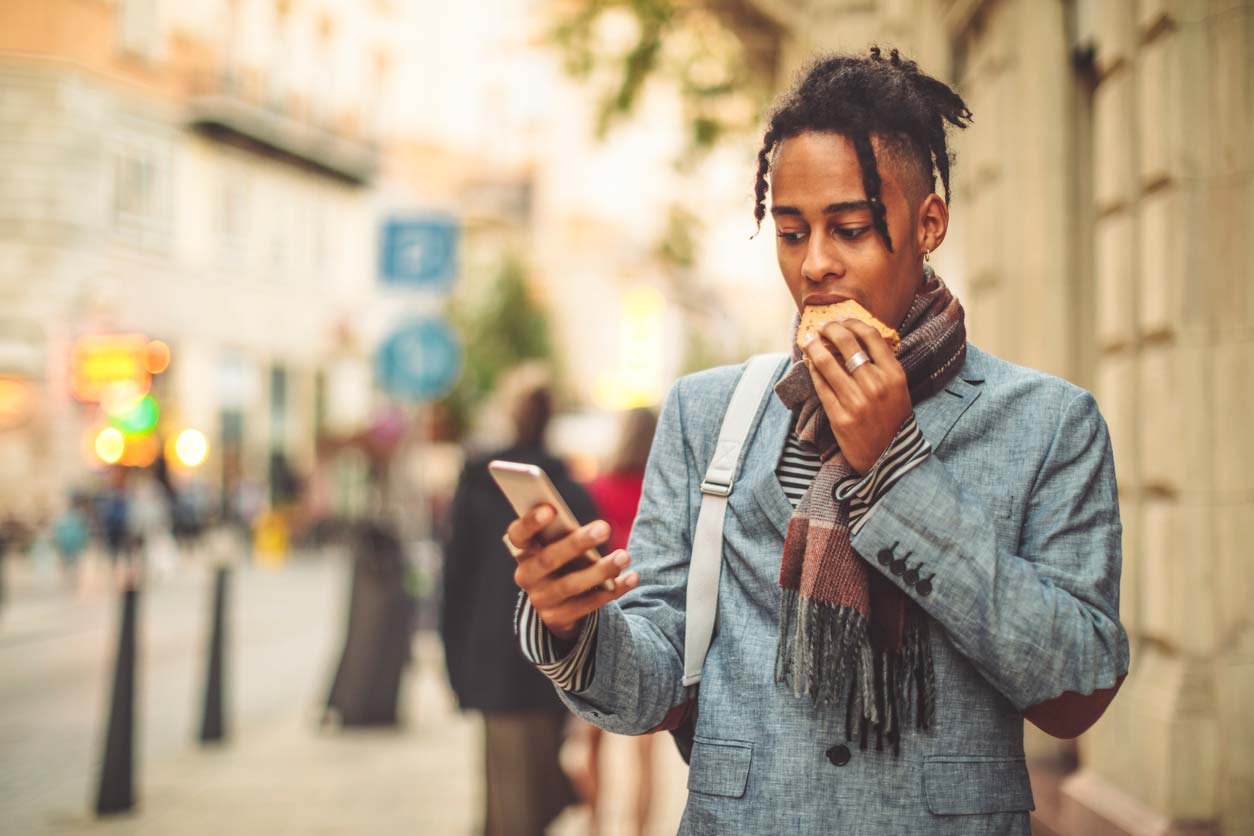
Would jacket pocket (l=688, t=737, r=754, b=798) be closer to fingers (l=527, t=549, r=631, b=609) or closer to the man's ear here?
fingers (l=527, t=549, r=631, b=609)

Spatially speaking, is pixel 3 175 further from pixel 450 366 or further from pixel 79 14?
pixel 450 366

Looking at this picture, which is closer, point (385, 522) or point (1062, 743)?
point (1062, 743)

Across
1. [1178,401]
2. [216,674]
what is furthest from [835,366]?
[216,674]

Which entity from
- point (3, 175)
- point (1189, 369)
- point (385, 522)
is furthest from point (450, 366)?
point (3, 175)

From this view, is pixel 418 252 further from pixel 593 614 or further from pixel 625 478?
pixel 593 614

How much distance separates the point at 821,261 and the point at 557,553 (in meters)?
0.57

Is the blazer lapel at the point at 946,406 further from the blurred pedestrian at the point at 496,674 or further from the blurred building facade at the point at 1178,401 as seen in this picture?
the blurred pedestrian at the point at 496,674

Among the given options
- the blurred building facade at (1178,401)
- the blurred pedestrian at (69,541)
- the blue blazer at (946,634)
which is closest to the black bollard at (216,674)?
the blurred building facade at (1178,401)

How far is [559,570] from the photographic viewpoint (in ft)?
5.46

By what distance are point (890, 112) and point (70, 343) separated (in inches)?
887

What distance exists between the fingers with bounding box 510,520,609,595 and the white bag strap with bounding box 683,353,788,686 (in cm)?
33

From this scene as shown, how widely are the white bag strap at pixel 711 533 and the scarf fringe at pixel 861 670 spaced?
6.6 inches

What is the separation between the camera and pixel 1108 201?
4328 millimetres

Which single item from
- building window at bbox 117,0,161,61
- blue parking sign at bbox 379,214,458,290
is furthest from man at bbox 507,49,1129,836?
building window at bbox 117,0,161,61
